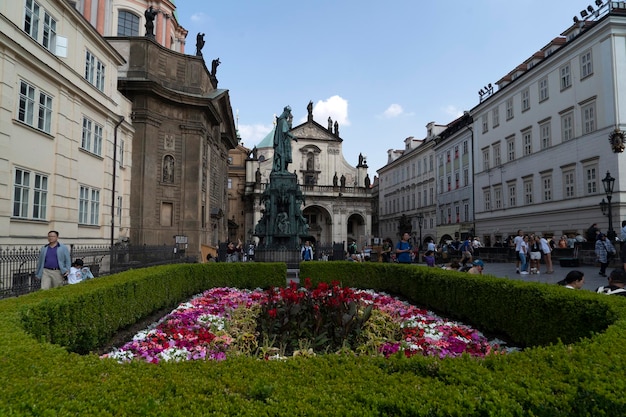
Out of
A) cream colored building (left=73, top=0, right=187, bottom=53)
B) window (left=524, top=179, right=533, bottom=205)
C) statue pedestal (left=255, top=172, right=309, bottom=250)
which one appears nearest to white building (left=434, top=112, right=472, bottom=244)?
window (left=524, top=179, right=533, bottom=205)

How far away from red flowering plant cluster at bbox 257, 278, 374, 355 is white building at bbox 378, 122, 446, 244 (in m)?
42.6

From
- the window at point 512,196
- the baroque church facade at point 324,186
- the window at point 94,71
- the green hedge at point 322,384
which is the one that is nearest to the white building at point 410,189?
the baroque church facade at point 324,186

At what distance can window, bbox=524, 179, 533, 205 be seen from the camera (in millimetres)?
33375

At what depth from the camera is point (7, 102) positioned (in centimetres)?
1441

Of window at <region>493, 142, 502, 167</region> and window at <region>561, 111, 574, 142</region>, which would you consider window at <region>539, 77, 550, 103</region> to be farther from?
window at <region>493, 142, 502, 167</region>

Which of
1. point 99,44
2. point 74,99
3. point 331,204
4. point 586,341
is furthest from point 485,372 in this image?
point 331,204

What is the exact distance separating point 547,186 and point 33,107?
31.6m

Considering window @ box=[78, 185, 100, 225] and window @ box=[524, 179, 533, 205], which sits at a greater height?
window @ box=[524, 179, 533, 205]

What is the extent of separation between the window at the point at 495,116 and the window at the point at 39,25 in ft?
113

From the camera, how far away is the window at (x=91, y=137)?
20.5m

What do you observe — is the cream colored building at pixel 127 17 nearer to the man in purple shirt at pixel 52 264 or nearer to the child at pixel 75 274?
the child at pixel 75 274

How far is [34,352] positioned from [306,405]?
2465mm

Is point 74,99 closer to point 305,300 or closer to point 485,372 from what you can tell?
point 305,300

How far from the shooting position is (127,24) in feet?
112
